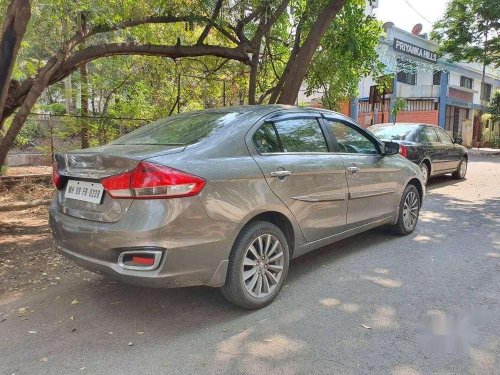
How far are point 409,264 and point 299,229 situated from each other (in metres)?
1.47

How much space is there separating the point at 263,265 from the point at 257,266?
71 mm

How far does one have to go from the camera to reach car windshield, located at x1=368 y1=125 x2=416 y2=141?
30.5 feet

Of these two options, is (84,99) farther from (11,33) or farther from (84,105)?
(11,33)

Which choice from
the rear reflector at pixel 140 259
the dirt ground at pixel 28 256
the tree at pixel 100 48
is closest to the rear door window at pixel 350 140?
the rear reflector at pixel 140 259

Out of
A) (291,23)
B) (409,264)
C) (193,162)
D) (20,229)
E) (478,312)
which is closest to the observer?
(193,162)

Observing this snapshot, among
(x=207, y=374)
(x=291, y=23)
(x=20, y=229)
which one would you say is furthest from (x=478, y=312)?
(x=291, y=23)

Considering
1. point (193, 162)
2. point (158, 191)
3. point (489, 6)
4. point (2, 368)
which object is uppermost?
point (489, 6)

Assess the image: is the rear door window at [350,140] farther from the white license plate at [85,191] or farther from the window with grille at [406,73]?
the window with grille at [406,73]

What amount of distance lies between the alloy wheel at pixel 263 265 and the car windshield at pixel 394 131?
Result: 6500 millimetres

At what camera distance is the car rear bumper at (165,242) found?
2879 mm

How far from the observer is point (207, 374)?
2615 mm

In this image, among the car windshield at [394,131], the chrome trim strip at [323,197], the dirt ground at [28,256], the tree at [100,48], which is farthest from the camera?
the car windshield at [394,131]

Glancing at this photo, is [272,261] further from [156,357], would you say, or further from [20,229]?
[20,229]

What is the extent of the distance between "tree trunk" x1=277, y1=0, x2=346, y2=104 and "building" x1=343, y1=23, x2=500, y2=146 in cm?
1700
